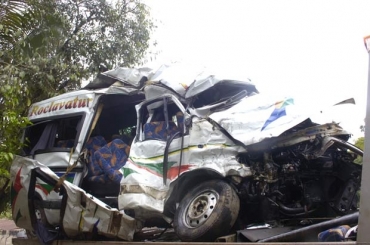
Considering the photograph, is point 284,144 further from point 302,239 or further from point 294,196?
point 302,239

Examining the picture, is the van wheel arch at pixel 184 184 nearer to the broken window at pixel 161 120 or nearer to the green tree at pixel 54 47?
the broken window at pixel 161 120

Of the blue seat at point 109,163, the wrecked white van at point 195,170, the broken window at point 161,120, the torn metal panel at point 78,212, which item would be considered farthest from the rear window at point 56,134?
the broken window at point 161,120

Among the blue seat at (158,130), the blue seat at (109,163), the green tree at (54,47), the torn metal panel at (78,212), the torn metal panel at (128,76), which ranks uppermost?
the green tree at (54,47)

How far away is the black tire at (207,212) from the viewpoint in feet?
14.1

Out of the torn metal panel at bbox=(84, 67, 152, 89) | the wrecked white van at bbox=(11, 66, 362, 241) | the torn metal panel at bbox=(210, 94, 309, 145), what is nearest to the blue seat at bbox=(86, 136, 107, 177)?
the wrecked white van at bbox=(11, 66, 362, 241)

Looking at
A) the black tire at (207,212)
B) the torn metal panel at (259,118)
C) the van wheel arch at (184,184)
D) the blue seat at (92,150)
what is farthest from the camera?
the blue seat at (92,150)

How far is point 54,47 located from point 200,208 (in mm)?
5585

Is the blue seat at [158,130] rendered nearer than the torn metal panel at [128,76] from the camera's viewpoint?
Yes

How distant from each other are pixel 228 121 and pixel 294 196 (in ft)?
3.63

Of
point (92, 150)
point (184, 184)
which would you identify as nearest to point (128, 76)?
point (92, 150)

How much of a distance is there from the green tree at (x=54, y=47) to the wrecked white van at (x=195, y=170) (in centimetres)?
95

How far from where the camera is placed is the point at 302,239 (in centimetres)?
361

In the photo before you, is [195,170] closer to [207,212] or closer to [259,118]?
[207,212]

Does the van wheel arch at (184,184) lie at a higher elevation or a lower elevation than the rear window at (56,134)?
lower
